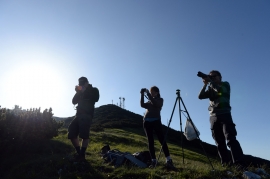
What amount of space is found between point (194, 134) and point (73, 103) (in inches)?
153

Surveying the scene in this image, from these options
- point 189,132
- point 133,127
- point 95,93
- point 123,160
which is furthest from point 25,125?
point 133,127

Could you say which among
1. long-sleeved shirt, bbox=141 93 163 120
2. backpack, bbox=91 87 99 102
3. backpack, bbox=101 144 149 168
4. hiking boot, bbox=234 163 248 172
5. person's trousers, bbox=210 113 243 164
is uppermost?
backpack, bbox=91 87 99 102

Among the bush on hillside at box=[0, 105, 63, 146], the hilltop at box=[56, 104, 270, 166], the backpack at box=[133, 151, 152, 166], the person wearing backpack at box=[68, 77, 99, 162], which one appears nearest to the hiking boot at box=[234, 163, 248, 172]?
the backpack at box=[133, 151, 152, 166]

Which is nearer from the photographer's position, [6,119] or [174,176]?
[174,176]

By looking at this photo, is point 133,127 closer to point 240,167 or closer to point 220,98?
point 220,98

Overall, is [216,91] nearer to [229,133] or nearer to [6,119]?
[229,133]

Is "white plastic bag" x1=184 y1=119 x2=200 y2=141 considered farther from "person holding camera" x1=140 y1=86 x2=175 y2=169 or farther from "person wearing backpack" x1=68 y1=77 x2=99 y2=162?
"person wearing backpack" x1=68 y1=77 x2=99 y2=162

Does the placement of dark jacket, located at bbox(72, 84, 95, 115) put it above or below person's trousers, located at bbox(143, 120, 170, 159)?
above

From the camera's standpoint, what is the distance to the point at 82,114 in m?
7.47

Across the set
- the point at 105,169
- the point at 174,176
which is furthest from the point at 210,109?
the point at 105,169

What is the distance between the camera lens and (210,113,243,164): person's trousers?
5641 millimetres

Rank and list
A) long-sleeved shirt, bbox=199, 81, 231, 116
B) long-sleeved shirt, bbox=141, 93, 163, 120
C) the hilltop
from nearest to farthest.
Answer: long-sleeved shirt, bbox=199, 81, 231, 116 → long-sleeved shirt, bbox=141, 93, 163, 120 → the hilltop

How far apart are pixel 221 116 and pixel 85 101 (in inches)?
159

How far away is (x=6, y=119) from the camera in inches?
419
